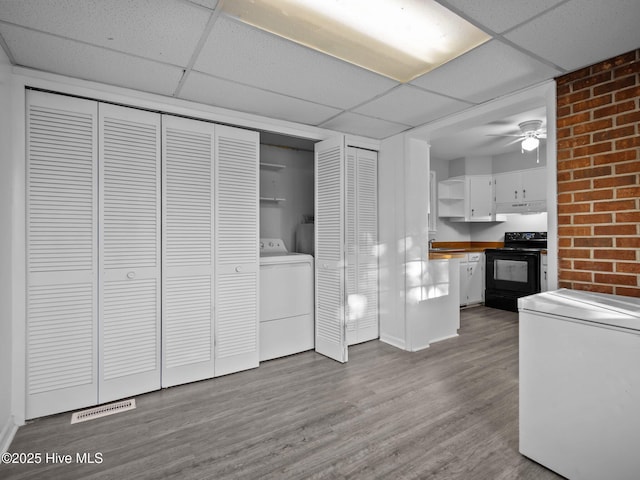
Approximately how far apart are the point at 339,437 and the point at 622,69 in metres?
2.81

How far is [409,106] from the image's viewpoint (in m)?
2.82

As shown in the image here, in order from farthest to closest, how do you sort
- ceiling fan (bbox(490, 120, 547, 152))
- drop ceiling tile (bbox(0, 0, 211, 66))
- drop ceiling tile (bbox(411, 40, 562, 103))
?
ceiling fan (bbox(490, 120, 547, 152)), drop ceiling tile (bbox(411, 40, 562, 103)), drop ceiling tile (bbox(0, 0, 211, 66))

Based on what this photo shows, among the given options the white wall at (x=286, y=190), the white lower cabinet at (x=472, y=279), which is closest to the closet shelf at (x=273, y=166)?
the white wall at (x=286, y=190)

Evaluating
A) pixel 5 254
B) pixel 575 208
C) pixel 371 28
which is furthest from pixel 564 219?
pixel 5 254

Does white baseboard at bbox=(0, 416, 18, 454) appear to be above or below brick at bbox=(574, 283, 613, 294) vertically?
below

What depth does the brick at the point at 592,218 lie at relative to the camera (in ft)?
6.79

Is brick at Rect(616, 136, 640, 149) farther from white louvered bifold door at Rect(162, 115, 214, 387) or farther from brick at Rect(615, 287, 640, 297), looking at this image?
white louvered bifold door at Rect(162, 115, 214, 387)

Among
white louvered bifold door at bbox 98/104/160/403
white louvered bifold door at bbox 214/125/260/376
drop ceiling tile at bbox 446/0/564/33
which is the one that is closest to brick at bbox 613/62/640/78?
drop ceiling tile at bbox 446/0/564/33

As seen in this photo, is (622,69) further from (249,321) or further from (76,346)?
(76,346)

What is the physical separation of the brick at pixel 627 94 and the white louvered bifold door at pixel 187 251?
2853mm

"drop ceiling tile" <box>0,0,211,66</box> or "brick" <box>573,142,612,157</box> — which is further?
"brick" <box>573,142,612,157</box>

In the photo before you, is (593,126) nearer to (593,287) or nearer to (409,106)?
(593,287)

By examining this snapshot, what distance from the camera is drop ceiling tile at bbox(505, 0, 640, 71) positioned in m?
1.59

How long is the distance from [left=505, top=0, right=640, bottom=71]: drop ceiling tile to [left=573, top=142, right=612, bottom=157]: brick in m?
0.52
